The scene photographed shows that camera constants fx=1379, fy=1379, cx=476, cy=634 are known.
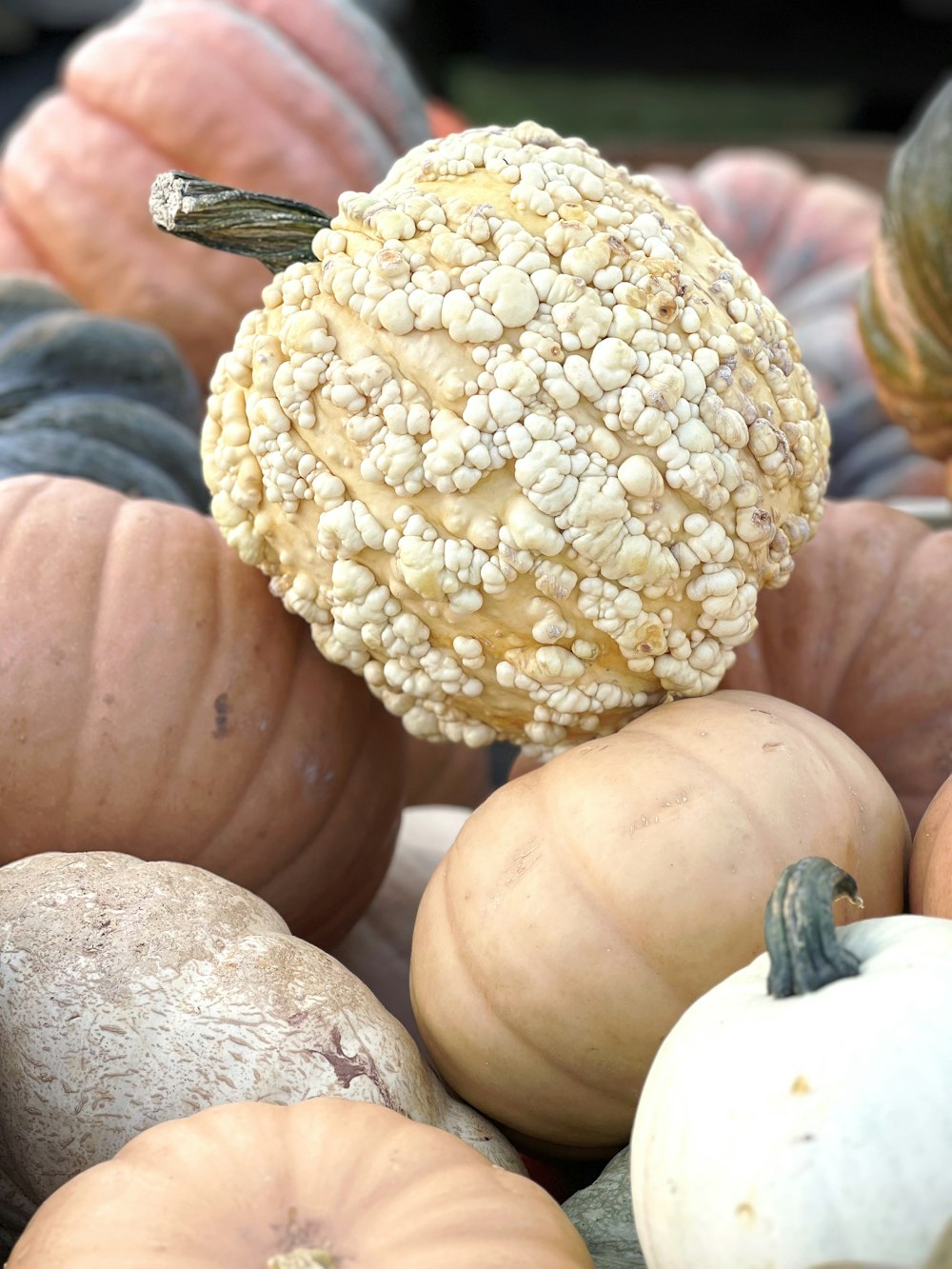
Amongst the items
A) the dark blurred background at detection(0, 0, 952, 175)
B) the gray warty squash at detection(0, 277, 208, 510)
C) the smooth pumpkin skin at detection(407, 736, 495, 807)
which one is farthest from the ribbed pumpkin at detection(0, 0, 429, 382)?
the dark blurred background at detection(0, 0, 952, 175)

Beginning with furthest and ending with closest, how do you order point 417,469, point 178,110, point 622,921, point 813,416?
1. point 178,110
2. point 813,416
3. point 417,469
4. point 622,921

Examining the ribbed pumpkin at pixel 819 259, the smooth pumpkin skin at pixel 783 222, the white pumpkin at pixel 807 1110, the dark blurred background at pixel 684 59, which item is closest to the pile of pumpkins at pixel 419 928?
the white pumpkin at pixel 807 1110

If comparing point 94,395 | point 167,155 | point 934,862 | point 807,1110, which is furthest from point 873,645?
point 167,155

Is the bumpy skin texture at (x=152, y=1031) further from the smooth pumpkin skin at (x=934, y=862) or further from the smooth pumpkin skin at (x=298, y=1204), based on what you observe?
the smooth pumpkin skin at (x=934, y=862)

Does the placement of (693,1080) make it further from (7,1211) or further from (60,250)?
(60,250)

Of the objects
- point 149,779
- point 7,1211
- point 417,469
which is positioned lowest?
point 7,1211

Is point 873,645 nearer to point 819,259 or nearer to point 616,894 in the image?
point 616,894

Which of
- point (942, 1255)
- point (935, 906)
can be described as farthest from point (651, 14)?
point (942, 1255)
